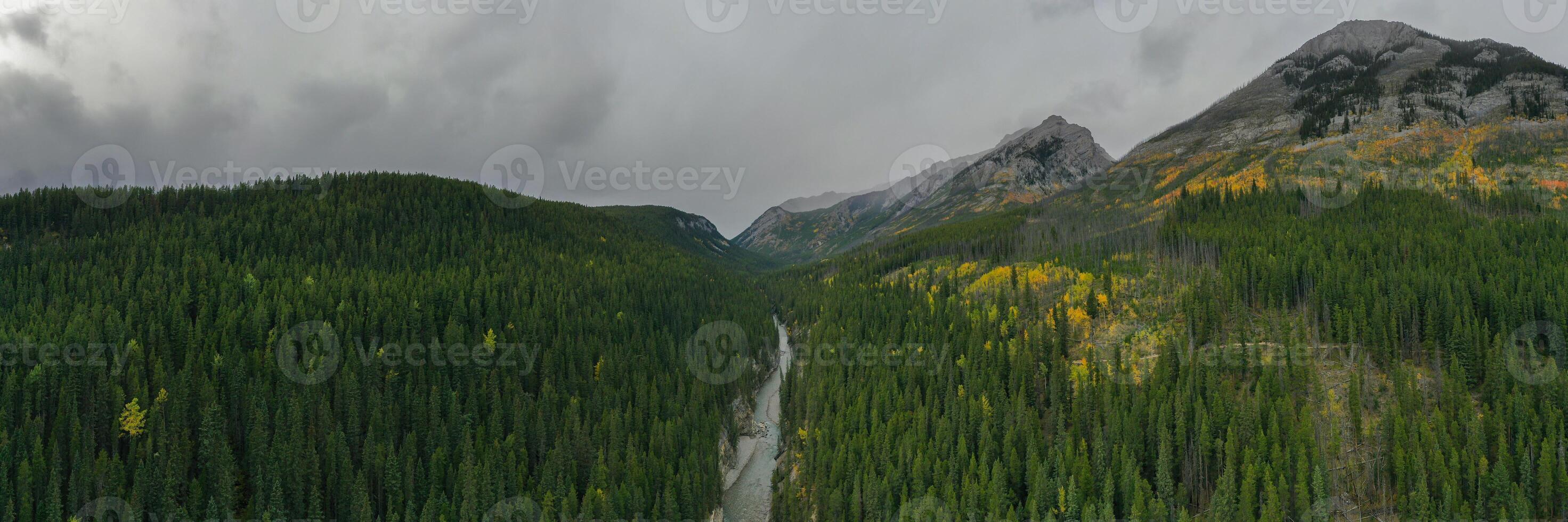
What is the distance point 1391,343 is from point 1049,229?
10167 centimetres

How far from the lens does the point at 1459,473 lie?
49.0 meters

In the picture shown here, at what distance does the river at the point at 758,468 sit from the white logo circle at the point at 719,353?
23.9ft

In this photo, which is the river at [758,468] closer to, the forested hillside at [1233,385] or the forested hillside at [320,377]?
the forested hillside at [1233,385]

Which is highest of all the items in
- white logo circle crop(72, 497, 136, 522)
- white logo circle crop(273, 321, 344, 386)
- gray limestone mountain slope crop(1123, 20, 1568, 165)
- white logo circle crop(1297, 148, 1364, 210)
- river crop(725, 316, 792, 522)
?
gray limestone mountain slope crop(1123, 20, 1568, 165)

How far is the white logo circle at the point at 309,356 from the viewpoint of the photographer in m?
76.4

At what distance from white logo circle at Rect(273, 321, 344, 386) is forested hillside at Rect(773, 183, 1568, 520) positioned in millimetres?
63301

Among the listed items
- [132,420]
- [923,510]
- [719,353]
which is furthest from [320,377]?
[923,510]

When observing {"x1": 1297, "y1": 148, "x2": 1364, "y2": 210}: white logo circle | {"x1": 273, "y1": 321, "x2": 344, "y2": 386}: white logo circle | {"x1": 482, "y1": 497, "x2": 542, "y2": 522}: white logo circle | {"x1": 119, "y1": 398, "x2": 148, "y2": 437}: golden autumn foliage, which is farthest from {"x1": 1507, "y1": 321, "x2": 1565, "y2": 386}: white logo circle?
{"x1": 119, "y1": 398, "x2": 148, "y2": 437}: golden autumn foliage

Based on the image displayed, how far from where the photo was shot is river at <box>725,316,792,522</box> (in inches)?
3041

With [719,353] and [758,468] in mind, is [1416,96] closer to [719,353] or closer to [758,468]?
[719,353]

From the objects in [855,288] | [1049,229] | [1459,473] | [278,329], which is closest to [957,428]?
[1459,473]

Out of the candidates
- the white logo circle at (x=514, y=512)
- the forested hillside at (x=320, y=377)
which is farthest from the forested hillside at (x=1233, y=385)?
the white logo circle at (x=514, y=512)

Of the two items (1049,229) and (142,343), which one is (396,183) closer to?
(142,343)

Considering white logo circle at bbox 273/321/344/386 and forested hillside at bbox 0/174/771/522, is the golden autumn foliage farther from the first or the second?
white logo circle at bbox 273/321/344/386
